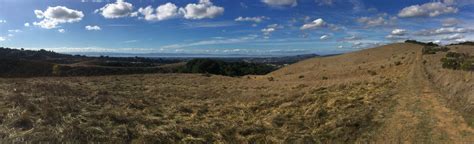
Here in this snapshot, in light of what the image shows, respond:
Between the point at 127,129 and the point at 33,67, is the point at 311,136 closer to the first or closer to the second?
the point at 127,129

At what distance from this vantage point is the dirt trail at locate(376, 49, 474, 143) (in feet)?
29.7

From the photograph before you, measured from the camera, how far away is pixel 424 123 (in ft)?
34.7

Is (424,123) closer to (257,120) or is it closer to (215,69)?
(257,120)

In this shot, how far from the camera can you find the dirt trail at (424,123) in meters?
9.05

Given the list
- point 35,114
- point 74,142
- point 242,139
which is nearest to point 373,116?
point 242,139

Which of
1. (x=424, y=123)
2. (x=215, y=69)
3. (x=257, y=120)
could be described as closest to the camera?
(x=424, y=123)

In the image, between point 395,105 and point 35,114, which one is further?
point 395,105

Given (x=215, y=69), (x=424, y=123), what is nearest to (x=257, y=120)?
(x=424, y=123)

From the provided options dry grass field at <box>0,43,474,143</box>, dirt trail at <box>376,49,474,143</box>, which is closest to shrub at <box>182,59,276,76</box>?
dry grass field at <box>0,43,474,143</box>

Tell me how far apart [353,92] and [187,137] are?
12.3m

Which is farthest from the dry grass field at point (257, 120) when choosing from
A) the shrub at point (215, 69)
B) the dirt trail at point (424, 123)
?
the shrub at point (215, 69)

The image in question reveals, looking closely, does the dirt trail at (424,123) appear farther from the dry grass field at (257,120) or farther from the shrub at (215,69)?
the shrub at (215,69)

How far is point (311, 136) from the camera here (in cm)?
1008

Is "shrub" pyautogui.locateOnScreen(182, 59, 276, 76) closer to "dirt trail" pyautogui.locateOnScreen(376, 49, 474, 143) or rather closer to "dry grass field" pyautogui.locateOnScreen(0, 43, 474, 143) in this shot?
"dry grass field" pyautogui.locateOnScreen(0, 43, 474, 143)
